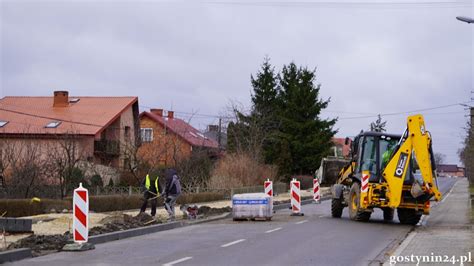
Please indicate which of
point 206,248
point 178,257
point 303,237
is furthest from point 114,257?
point 303,237

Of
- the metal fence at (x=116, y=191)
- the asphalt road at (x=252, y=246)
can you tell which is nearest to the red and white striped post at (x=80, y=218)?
the asphalt road at (x=252, y=246)

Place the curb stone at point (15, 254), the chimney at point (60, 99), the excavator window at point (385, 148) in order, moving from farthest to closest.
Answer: the chimney at point (60, 99), the excavator window at point (385, 148), the curb stone at point (15, 254)

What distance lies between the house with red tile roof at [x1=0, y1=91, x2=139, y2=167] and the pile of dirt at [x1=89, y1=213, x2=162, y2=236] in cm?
2333

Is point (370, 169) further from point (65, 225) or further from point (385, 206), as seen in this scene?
point (65, 225)

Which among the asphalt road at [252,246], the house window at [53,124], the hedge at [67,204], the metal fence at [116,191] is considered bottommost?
the asphalt road at [252,246]

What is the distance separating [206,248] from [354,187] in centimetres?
944

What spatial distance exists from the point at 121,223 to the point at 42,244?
4746 millimetres

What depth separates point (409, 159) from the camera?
21688 mm

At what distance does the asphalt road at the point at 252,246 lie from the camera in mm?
13336

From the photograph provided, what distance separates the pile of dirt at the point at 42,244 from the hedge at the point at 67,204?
10.2 m

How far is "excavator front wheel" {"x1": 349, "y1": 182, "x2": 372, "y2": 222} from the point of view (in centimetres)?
2327

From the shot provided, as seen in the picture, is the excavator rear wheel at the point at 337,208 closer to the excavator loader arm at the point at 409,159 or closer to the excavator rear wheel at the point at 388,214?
the excavator rear wheel at the point at 388,214

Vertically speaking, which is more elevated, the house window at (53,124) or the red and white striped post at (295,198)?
the house window at (53,124)

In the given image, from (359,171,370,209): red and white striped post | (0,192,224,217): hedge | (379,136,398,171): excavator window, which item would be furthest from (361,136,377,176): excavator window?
(0,192,224,217): hedge
